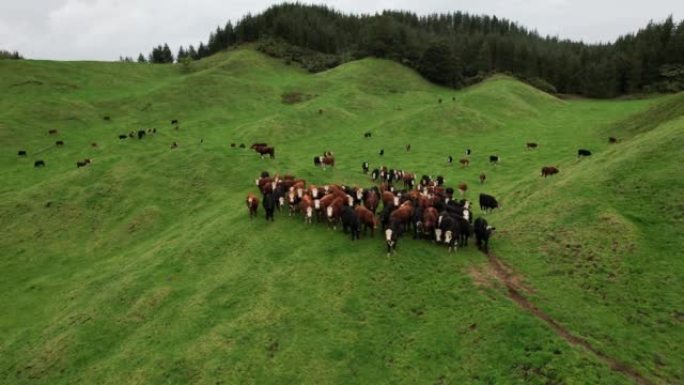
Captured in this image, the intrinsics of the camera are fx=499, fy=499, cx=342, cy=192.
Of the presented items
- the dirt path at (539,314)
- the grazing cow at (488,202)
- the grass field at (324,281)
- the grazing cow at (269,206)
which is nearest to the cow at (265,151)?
the grass field at (324,281)

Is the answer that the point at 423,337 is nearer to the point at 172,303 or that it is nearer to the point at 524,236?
the point at 524,236

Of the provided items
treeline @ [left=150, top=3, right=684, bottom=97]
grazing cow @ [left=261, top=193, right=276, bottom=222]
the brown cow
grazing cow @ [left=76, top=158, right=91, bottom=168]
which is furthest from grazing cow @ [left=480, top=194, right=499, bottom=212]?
treeline @ [left=150, top=3, right=684, bottom=97]

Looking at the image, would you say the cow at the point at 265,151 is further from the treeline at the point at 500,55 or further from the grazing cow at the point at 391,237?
the treeline at the point at 500,55

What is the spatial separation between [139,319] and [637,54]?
11802 cm

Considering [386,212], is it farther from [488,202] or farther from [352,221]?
[488,202]

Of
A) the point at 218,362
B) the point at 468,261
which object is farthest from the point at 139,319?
the point at 468,261

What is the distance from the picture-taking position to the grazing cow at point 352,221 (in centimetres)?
2480

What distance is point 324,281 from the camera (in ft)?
72.5

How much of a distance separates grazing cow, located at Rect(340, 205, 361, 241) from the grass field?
2.19ft

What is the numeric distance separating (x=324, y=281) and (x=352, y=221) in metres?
3.94

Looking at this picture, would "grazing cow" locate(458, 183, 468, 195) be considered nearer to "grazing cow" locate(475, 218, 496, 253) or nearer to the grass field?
the grass field

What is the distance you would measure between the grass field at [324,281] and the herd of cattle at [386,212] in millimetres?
879

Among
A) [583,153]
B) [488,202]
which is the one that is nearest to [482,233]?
[488,202]

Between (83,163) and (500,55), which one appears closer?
(83,163)
